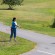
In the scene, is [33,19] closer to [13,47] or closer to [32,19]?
[32,19]

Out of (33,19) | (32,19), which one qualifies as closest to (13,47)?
(32,19)

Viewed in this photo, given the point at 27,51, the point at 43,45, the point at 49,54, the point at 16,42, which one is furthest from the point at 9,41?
the point at 49,54

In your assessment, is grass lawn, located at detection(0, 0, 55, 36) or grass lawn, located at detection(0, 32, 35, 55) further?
grass lawn, located at detection(0, 0, 55, 36)

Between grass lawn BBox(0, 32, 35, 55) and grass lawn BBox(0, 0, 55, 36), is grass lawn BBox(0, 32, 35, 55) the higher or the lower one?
the higher one

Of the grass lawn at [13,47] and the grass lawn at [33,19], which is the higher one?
the grass lawn at [13,47]

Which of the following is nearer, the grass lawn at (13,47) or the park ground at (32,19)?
the grass lawn at (13,47)

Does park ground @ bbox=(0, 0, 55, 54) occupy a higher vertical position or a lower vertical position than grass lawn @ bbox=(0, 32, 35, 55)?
lower

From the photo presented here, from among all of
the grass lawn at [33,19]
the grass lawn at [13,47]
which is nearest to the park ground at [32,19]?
the grass lawn at [33,19]

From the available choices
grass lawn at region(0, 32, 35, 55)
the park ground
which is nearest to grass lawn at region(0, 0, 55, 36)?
the park ground

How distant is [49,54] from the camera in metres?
16.5

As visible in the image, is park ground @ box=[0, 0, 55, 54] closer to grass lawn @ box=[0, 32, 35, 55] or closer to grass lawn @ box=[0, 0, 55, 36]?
grass lawn @ box=[0, 0, 55, 36]

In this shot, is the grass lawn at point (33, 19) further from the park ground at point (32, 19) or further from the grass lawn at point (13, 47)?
the grass lawn at point (13, 47)

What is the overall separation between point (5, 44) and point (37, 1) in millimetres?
75981

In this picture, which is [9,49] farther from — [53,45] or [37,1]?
[37,1]
